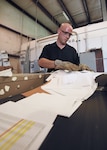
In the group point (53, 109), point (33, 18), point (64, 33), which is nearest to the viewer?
point (53, 109)

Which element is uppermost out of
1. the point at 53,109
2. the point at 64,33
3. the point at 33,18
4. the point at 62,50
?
the point at 33,18

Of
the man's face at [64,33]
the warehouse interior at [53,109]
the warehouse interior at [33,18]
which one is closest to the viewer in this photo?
the warehouse interior at [53,109]

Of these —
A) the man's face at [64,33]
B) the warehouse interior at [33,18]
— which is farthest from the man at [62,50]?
the warehouse interior at [33,18]

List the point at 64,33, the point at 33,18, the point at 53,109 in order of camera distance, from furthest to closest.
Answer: the point at 33,18
the point at 64,33
the point at 53,109

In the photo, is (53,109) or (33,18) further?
(33,18)

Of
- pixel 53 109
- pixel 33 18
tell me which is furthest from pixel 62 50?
pixel 33 18

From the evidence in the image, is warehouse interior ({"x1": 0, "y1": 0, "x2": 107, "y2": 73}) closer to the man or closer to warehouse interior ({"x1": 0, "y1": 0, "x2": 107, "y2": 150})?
the man

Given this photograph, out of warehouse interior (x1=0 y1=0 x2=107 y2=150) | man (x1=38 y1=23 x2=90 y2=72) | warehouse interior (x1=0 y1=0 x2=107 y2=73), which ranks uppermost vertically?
warehouse interior (x1=0 y1=0 x2=107 y2=73)

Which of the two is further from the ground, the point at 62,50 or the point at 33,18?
the point at 33,18

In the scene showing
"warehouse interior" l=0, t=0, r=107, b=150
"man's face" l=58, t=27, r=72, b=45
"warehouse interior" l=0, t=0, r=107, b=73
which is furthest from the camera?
"warehouse interior" l=0, t=0, r=107, b=73

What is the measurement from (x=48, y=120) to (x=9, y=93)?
276 millimetres

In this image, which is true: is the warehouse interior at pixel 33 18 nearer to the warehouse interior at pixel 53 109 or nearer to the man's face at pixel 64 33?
the man's face at pixel 64 33

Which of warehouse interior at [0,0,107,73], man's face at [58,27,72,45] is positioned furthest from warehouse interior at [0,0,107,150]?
warehouse interior at [0,0,107,73]

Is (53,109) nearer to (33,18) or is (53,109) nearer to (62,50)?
(62,50)
